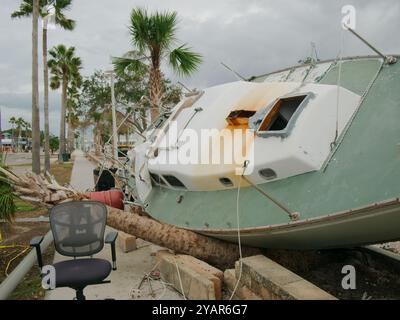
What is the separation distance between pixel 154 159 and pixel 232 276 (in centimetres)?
265

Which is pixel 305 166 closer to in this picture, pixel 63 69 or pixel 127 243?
pixel 127 243

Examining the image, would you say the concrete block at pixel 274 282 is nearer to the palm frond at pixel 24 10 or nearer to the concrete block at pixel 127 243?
the concrete block at pixel 127 243

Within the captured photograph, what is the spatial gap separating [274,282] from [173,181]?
2.68 metres

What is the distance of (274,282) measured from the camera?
13.5 feet

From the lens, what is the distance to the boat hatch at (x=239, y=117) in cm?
540

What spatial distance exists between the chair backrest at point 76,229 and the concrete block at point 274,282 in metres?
1.87

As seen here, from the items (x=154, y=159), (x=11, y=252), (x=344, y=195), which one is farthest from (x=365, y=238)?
(x=11, y=252)

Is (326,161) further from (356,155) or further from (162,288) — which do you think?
(162,288)

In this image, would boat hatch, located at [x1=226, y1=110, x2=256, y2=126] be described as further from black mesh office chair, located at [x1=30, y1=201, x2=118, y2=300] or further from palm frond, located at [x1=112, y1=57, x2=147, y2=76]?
palm frond, located at [x1=112, y1=57, x2=147, y2=76]

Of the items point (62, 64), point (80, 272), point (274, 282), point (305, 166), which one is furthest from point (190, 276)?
point (62, 64)

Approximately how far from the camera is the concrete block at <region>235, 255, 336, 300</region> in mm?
3881

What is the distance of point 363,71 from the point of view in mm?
5008

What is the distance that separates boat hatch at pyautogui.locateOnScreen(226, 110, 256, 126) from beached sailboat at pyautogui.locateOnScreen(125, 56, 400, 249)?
14 mm

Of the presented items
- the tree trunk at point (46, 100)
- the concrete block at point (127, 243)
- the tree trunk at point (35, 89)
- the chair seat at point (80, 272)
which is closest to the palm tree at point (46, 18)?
the tree trunk at point (46, 100)
